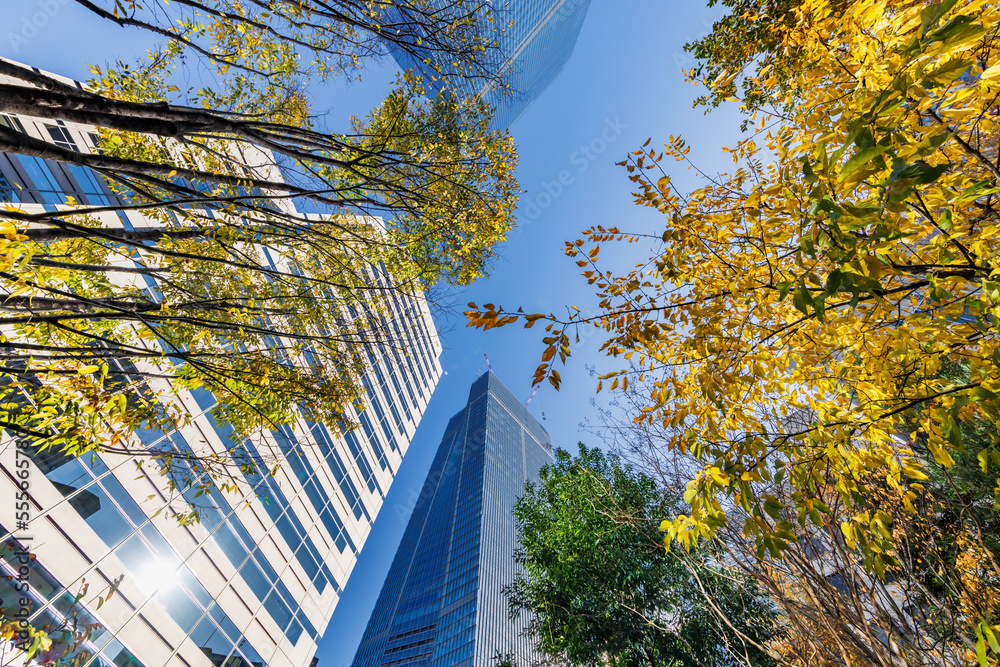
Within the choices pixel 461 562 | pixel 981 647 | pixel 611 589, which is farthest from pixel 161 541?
pixel 461 562

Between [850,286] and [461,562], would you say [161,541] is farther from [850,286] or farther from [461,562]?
[461,562]

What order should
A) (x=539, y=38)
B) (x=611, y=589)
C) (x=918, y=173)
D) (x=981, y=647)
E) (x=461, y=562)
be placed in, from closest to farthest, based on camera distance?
1. (x=918, y=173)
2. (x=981, y=647)
3. (x=611, y=589)
4. (x=539, y=38)
5. (x=461, y=562)

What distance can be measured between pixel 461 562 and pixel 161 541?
51436mm

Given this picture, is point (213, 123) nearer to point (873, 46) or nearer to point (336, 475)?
point (873, 46)

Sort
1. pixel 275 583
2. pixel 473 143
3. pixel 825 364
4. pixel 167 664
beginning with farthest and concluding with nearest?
1. pixel 275 583
2. pixel 167 664
3. pixel 473 143
4. pixel 825 364

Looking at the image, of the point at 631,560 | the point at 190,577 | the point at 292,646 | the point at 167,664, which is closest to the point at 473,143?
the point at 631,560

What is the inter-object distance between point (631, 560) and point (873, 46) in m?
11.4

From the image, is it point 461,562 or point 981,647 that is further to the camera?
point 461,562

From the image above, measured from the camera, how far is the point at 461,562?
51.6 metres

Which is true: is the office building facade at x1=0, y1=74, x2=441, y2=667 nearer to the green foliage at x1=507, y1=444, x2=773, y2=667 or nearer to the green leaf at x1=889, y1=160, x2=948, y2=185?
the green leaf at x1=889, y1=160, x2=948, y2=185

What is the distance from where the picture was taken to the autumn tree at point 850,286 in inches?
44.5

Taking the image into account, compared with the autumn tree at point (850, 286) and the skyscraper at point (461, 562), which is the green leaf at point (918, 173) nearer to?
the autumn tree at point (850, 286)

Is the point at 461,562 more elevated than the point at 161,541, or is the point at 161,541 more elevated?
the point at 161,541

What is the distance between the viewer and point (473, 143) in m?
6.06
